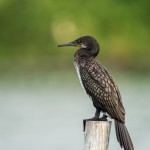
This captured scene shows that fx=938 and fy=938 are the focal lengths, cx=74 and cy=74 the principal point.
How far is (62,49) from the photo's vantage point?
1616 cm

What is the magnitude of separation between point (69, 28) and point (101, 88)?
8.99 m

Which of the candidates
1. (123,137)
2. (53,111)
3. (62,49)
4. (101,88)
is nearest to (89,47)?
(101,88)

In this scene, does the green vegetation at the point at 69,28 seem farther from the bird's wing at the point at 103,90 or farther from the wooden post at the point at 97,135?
the wooden post at the point at 97,135

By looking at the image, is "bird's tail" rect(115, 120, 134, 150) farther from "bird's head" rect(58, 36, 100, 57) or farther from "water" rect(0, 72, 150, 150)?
"water" rect(0, 72, 150, 150)

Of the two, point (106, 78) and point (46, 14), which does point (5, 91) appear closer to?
point (46, 14)

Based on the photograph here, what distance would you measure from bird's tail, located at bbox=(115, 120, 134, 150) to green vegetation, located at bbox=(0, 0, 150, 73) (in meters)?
8.98

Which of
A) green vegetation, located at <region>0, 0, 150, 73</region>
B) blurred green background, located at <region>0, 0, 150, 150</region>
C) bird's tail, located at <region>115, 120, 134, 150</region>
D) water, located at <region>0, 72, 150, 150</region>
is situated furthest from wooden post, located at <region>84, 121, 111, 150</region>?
green vegetation, located at <region>0, 0, 150, 73</region>

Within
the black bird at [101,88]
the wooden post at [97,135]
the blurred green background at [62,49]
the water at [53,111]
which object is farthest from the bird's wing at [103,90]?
the blurred green background at [62,49]

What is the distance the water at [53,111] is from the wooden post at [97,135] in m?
4.40

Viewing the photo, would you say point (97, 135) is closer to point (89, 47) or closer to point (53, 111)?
point (89, 47)

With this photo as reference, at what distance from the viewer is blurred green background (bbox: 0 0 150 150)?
15.2 meters

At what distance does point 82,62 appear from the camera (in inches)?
276

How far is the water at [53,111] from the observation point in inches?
436

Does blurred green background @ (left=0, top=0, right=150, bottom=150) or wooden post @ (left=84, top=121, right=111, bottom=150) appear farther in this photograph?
blurred green background @ (left=0, top=0, right=150, bottom=150)
